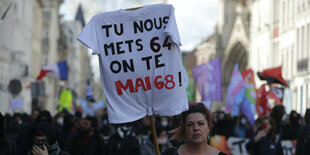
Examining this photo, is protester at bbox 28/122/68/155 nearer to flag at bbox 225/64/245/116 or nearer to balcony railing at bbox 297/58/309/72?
flag at bbox 225/64/245/116

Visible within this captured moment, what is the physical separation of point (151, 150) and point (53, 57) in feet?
225

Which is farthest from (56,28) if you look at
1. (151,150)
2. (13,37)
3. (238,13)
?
(151,150)

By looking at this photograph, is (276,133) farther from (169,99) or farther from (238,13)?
(238,13)

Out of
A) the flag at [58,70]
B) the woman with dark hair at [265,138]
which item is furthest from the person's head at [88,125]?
the flag at [58,70]

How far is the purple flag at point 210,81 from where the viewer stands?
24.1 meters

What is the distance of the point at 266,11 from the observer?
60.8 metres

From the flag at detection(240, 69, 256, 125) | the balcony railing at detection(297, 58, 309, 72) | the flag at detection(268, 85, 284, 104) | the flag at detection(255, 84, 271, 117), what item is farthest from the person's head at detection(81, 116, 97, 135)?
the balcony railing at detection(297, 58, 309, 72)

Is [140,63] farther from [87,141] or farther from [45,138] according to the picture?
[87,141]

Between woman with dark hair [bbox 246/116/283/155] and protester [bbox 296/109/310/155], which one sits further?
woman with dark hair [bbox 246/116/283/155]

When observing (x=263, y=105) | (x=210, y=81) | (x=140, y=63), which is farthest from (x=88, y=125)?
(x=210, y=81)

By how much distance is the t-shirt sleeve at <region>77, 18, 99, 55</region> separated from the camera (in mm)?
7758

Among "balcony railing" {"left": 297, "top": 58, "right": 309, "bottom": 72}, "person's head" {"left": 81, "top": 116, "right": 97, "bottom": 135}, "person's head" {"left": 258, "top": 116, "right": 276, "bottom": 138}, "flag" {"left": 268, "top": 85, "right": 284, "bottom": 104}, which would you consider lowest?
"person's head" {"left": 258, "top": 116, "right": 276, "bottom": 138}

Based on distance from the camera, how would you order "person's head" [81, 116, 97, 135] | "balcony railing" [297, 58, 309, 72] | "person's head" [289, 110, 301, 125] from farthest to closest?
"balcony railing" [297, 58, 309, 72] → "person's head" [289, 110, 301, 125] → "person's head" [81, 116, 97, 135]

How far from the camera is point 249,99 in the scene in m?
23.1
